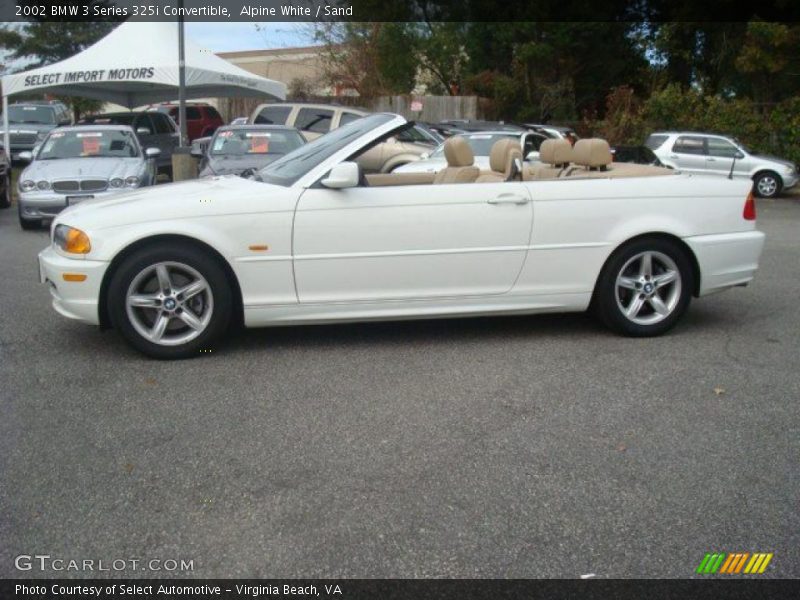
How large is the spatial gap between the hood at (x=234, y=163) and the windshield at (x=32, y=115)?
14.3m

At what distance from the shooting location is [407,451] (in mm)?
4020

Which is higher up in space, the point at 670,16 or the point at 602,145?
the point at 670,16

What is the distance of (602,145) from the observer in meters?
6.39

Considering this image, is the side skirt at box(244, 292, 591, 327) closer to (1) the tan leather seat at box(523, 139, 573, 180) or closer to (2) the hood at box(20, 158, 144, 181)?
(1) the tan leather seat at box(523, 139, 573, 180)

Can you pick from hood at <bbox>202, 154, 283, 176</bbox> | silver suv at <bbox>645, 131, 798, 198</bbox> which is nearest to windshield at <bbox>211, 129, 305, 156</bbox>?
hood at <bbox>202, 154, 283, 176</bbox>

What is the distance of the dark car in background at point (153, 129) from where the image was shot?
63.6 feet

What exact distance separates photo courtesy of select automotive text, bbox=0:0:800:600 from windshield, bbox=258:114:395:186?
1.3 inches

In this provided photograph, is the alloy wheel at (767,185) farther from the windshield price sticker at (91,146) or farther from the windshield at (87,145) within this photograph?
the windshield price sticker at (91,146)

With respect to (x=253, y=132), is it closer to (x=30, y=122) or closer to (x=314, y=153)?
(x=314, y=153)

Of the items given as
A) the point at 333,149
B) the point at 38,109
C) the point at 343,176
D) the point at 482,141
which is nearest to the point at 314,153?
the point at 333,149

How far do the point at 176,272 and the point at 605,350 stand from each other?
112 inches

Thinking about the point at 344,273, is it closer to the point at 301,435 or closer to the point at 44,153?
the point at 301,435

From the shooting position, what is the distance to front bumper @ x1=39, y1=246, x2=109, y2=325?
17.4 ft

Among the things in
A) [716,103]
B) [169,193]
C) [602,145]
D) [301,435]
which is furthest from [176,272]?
[716,103]
